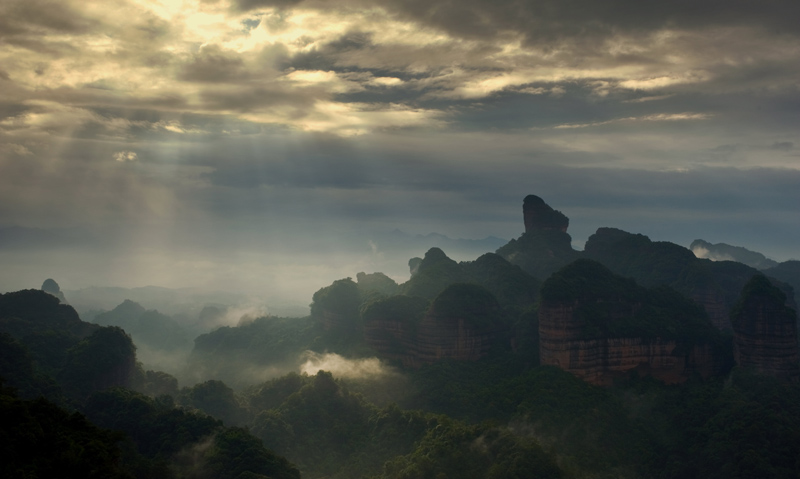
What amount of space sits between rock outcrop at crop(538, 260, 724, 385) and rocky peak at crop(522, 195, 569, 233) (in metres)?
65.5

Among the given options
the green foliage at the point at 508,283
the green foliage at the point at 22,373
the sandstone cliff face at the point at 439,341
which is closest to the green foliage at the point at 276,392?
the sandstone cliff face at the point at 439,341

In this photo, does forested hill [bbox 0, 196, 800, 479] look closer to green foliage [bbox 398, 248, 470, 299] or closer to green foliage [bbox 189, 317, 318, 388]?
green foliage [bbox 398, 248, 470, 299]

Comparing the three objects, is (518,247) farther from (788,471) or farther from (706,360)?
(788,471)

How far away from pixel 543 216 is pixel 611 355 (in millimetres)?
73563

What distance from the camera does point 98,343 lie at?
299 feet

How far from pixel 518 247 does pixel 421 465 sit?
100m

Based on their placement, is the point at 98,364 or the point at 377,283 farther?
the point at 377,283

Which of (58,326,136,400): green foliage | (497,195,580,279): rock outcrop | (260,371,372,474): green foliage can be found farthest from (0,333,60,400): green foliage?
(497,195,580,279): rock outcrop

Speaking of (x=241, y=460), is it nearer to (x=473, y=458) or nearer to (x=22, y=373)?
(x=473, y=458)

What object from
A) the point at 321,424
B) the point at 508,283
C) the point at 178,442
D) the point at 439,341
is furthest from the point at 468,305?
the point at 178,442

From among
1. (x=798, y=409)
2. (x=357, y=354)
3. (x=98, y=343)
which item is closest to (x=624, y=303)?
(x=798, y=409)

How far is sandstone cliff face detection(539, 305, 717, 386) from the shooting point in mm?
87375

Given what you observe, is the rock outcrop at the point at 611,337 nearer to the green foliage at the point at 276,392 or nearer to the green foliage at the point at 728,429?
the green foliage at the point at 728,429

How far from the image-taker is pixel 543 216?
516 feet
